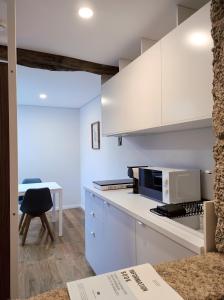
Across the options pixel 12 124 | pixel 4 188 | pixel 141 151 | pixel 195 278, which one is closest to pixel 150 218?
pixel 195 278

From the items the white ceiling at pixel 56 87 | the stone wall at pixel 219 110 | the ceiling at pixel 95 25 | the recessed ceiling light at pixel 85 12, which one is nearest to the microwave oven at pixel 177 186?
the stone wall at pixel 219 110

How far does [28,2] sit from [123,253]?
198 centimetres

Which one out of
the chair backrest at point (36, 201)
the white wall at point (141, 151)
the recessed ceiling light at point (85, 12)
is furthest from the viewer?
the chair backrest at point (36, 201)

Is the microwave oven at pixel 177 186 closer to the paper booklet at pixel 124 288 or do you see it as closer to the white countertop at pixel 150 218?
the white countertop at pixel 150 218

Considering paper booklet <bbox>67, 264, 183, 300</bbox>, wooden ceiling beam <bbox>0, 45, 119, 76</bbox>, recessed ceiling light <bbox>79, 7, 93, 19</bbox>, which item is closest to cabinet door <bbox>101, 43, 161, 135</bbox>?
wooden ceiling beam <bbox>0, 45, 119, 76</bbox>

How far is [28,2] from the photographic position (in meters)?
1.58

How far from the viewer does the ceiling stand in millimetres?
1614

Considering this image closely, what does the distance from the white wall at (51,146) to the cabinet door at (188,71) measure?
3950mm

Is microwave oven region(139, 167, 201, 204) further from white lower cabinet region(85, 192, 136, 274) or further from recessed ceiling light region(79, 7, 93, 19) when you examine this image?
recessed ceiling light region(79, 7, 93, 19)

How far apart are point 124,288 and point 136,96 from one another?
1.67 m

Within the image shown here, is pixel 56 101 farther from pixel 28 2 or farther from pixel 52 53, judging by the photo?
pixel 28 2

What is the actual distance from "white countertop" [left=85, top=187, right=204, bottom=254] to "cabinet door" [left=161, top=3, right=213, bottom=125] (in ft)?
2.18

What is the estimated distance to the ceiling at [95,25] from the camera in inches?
63.6

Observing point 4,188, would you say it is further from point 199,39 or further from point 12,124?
point 199,39
